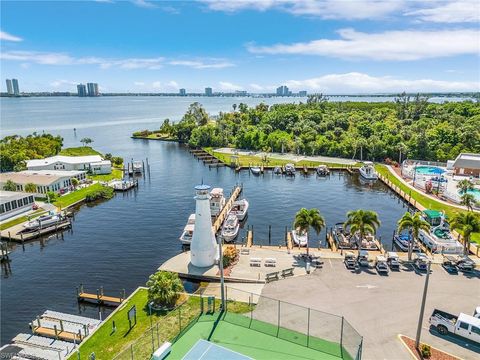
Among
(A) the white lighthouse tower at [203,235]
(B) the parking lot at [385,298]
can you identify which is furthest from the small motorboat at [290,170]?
(A) the white lighthouse tower at [203,235]

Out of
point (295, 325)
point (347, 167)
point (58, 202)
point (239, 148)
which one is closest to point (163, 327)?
point (295, 325)

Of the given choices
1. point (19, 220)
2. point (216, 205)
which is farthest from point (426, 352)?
point (19, 220)

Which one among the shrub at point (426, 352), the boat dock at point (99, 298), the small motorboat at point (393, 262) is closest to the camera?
the shrub at point (426, 352)

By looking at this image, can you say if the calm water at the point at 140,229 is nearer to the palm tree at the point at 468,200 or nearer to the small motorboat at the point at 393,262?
the palm tree at the point at 468,200

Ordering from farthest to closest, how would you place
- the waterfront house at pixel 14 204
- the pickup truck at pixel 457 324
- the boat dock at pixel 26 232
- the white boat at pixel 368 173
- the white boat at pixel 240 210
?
the white boat at pixel 368 173, the white boat at pixel 240 210, the waterfront house at pixel 14 204, the boat dock at pixel 26 232, the pickup truck at pixel 457 324

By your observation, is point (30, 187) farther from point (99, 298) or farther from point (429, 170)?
point (429, 170)

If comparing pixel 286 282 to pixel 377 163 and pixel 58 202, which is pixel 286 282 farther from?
pixel 377 163

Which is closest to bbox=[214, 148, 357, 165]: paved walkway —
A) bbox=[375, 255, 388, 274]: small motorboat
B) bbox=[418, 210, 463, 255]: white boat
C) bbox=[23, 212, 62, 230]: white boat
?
bbox=[418, 210, 463, 255]: white boat
